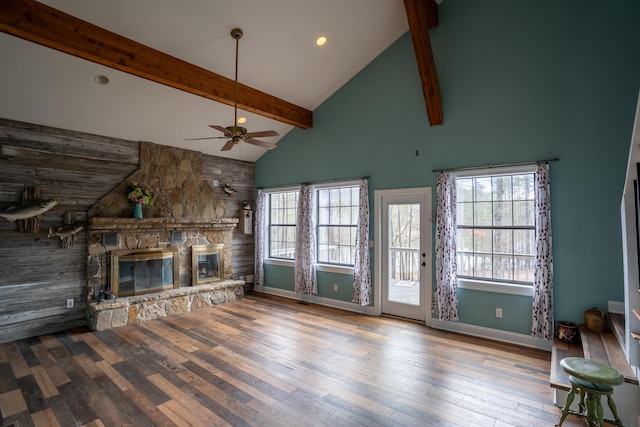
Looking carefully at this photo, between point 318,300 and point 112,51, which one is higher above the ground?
point 112,51

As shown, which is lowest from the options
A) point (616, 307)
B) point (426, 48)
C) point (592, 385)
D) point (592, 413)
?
point (592, 413)

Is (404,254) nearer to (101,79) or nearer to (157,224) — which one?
(157,224)

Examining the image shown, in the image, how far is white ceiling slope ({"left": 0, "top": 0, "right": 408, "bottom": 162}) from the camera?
12.1 ft

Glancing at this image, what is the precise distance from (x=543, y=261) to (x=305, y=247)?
3819 mm

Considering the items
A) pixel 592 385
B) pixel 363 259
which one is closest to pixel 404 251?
pixel 363 259

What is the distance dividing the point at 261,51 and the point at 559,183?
4220mm

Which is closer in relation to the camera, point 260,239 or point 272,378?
point 272,378

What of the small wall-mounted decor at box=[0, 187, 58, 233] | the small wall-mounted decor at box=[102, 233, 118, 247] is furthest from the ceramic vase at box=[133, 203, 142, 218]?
the small wall-mounted decor at box=[0, 187, 58, 233]

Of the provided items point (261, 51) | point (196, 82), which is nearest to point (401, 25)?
point (261, 51)

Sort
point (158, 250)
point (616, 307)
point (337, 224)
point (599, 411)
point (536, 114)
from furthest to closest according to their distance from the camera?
point (337, 224) → point (158, 250) → point (536, 114) → point (616, 307) → point (599, 411)

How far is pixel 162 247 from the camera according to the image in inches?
230

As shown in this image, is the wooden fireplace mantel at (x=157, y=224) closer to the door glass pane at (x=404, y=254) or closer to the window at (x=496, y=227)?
the door glass pane at (x=404, y=254)

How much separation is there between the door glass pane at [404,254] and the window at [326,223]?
A: 2.60 ft

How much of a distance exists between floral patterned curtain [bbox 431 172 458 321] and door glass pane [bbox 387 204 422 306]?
439 millimetres
